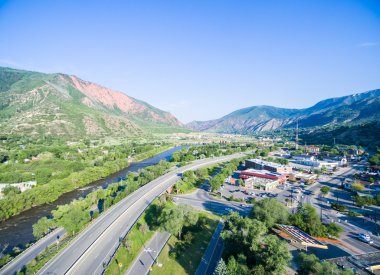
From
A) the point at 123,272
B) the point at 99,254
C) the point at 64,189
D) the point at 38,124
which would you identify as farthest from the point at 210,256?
the point at 38,124

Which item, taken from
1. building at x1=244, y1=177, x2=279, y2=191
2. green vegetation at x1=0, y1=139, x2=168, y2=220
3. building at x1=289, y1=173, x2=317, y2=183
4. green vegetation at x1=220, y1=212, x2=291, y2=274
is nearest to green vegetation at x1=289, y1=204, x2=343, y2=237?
green vegetation at x1=220, y1=212, x2=291, y2=274

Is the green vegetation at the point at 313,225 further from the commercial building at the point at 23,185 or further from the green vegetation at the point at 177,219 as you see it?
the commercial building at the point at 23,185

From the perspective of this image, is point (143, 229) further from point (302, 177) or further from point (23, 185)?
point (302, 177)

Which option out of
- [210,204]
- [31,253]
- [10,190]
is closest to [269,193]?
[210,204]

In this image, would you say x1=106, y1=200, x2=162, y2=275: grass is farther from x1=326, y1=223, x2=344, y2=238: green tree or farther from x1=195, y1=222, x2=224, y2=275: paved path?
x1=326, y1=223, x2=344, y2=238: green tree

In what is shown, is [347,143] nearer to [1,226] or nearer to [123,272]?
[123,272]

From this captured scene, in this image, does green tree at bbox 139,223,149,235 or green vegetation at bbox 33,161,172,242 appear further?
green vegetation at bbox 33,161,172,242
